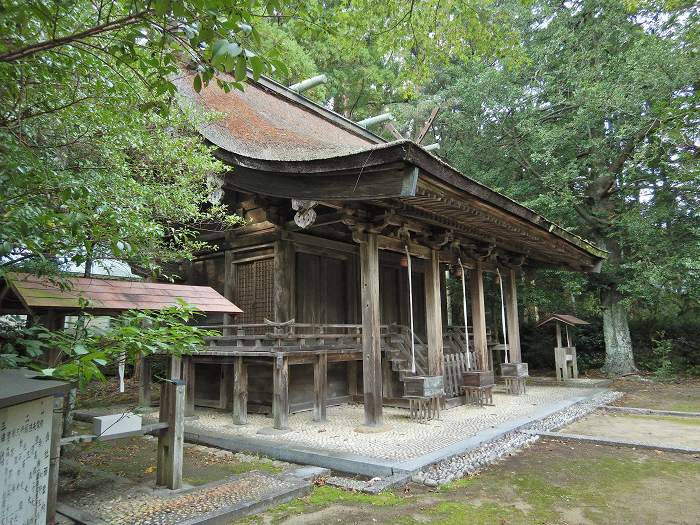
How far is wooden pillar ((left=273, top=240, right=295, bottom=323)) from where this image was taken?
7.87 meters

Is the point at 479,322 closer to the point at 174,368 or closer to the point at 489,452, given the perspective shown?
the point at 489,452

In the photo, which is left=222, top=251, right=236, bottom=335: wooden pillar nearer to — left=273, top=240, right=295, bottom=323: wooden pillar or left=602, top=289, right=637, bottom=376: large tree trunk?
left=273, top=240, right=295, bottom=323: wooden pillar

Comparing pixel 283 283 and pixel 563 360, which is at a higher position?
pixel 283 283

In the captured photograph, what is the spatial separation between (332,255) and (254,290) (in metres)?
1.72

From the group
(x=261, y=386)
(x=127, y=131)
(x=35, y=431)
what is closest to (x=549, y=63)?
(x=261, y=386)

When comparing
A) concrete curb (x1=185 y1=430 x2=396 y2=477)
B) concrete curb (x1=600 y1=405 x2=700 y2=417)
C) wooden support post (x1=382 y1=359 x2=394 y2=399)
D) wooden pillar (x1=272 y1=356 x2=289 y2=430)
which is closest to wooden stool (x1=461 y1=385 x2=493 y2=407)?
wooden support post (x1=382 y1=359 x2=394 y2=399)

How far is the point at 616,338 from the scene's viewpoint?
1360 cm

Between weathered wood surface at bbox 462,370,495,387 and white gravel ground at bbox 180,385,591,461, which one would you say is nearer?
white gravel ground at bbox 180,385,591,461

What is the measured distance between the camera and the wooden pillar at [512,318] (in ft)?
35.8

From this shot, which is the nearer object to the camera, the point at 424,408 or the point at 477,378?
the point at 424,408

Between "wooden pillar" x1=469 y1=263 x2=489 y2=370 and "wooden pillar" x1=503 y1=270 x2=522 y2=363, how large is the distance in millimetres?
1824

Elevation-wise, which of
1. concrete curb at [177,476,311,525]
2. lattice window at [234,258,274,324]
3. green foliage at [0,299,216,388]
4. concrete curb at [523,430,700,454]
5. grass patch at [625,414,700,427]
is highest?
lattice window at [234,258,274,324]

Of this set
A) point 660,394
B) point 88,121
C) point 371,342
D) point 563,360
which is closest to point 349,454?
point 371,342

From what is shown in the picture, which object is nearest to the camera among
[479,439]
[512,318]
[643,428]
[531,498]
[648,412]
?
[531,498]
